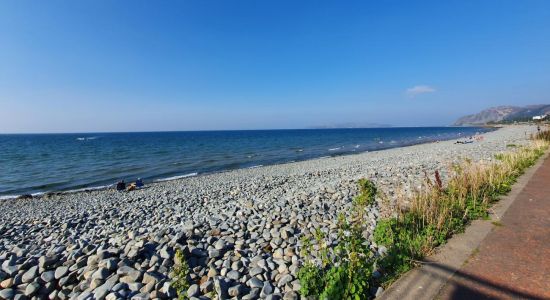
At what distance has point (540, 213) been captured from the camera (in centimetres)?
577

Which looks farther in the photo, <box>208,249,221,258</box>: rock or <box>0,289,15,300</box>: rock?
<box>208,249,221,258</box>: rock

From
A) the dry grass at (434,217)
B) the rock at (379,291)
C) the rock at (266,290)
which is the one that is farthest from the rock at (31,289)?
the dry grass at (434,217)

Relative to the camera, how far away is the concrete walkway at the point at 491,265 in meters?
3.27

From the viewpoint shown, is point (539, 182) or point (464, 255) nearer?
point (464, 255)

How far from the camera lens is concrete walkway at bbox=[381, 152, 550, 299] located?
327 centimetres

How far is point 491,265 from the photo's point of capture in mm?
3781

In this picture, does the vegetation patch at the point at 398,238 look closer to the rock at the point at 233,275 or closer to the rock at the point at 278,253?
the rock at the point at 278,253

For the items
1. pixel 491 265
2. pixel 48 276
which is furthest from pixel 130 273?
pixel 491 265

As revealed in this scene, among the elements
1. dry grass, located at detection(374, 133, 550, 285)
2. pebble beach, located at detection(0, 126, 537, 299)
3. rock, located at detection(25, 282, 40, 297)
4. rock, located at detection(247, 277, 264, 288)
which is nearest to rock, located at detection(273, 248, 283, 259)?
pebble beach, located at detection(0, 126, 537, 299)

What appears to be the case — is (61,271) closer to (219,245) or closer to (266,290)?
(219,245)

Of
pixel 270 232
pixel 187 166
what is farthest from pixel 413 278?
pixel 187 166

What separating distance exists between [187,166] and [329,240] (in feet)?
76.1

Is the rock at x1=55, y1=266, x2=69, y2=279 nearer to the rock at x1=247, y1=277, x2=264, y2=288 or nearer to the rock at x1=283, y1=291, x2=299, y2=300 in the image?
the rock at x1=247, y1=277, x2=264, y2=288

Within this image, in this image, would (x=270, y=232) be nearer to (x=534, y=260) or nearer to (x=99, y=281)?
(x=99, y=281)
